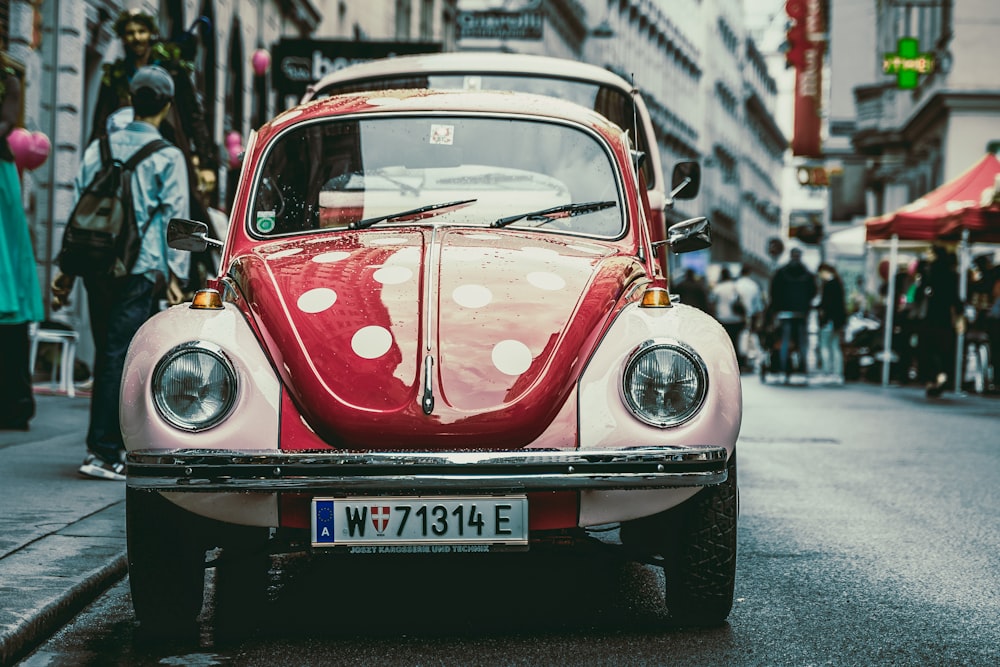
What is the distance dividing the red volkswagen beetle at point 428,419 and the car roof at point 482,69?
535 centimetres

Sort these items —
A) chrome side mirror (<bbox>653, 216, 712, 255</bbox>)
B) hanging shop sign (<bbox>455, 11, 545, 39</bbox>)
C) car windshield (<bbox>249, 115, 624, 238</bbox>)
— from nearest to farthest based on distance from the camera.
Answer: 1. car windshield (<bbox>249, 115, 624, 238</bbox>)
2. chrome side mirror (<bbox>653, 216, 712, 255</bbox>)
3. hanging shop sign (<bbox>455, 11, 545, 39</bbox>)

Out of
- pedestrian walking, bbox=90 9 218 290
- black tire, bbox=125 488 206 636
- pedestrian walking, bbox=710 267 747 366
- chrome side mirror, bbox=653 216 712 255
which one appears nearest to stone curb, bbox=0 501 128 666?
black tire, bbox=125 488 206 636

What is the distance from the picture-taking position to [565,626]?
470cm

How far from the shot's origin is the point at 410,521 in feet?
13.9

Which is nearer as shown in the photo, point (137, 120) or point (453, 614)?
point (453, 614)

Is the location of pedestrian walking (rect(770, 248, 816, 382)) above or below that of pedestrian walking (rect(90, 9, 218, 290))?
below

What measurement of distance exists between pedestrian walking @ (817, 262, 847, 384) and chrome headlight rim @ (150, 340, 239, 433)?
60.2 feet

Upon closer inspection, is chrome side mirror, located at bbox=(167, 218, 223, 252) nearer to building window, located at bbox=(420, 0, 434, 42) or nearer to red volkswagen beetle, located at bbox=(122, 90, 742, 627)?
red volkswagen beetle, located at bbox=(122, 90, 742, 627)

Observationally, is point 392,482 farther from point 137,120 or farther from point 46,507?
point 137,120

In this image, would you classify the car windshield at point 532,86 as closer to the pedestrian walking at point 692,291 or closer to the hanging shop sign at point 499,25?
the pedestrian walking at point 692,291

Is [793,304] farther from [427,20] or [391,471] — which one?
[427,20]

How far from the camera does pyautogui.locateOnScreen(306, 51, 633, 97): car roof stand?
10234 millimetres

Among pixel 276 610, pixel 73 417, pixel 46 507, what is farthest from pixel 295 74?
pixel 276 610

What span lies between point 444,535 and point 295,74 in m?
14.6
